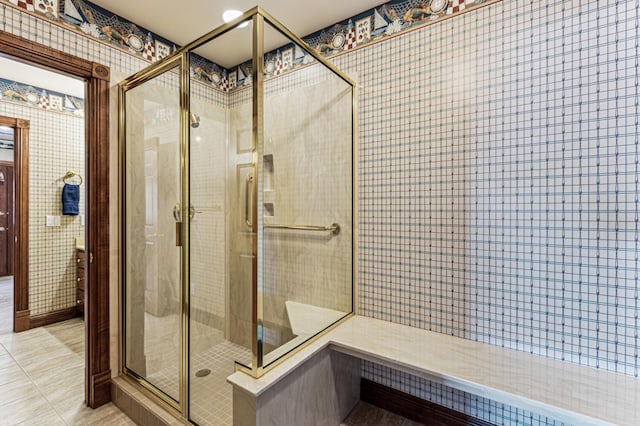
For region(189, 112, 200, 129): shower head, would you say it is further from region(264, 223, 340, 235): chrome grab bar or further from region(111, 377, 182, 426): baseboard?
region(111, 377, 182, 426): baseboard

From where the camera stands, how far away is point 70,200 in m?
3.30

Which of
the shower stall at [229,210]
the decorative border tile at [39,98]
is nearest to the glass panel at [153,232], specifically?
the shower stall at [229,210]

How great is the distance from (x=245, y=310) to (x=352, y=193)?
3.31ft

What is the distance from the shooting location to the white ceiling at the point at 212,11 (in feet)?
6.24

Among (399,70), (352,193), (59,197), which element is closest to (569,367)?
(352,193)

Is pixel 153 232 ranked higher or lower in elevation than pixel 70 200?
Answer: lower

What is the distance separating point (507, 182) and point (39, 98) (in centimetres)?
433

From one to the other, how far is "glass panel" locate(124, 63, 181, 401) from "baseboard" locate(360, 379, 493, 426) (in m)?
1.18

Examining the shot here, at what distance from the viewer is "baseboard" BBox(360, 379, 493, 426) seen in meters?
1.69

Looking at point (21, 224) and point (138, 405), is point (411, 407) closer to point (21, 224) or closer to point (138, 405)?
point (138, 405)

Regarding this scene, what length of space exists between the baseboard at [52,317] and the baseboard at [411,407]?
10.9 ft

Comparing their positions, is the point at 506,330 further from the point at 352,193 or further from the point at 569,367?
the point at 352,193

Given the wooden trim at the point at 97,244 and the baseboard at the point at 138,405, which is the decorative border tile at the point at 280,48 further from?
the baseboard at the point at 138,405

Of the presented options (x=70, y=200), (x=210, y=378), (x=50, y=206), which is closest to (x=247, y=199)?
(x=210, y=378)
